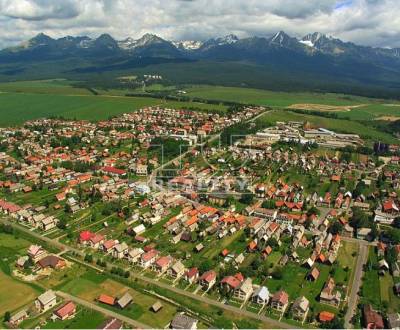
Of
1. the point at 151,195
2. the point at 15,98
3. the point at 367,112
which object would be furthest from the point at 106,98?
the point at 151,195

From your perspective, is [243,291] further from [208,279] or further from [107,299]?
[107,299]

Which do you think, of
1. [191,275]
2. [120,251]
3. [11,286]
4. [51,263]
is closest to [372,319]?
[191,275]

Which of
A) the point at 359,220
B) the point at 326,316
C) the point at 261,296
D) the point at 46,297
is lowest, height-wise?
the point at 326,316

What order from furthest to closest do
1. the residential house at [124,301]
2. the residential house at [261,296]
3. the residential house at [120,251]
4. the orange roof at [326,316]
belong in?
1. the residential house at [120,251]
2. the residential house at [261,296]
3. the residential house at [124,301]
4. the orange roof at [326,316]

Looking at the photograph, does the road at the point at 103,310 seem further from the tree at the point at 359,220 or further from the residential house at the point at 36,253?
the tree at the point at 359,220

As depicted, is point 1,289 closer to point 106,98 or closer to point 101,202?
point 101,202

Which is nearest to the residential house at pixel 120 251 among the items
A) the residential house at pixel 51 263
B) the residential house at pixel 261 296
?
the residential house at pixel 51 263
